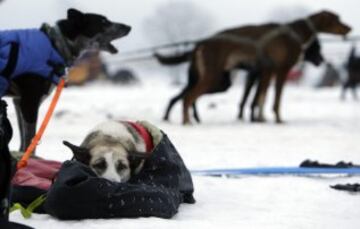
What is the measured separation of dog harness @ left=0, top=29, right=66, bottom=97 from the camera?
4656 millimetres

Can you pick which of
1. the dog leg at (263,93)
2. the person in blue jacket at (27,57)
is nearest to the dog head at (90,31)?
the person in blue jacket at (27,57)

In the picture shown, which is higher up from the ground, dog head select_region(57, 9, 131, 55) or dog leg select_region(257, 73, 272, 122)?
dog head select_region(57, 9, 131, 55)

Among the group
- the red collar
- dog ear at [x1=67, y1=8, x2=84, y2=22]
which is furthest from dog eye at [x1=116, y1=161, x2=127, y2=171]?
dog ear at [x1=67, y1=8, x2=84, y2=22]

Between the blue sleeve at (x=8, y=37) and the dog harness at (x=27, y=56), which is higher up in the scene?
the blue sleeve at (x=8, y=37)

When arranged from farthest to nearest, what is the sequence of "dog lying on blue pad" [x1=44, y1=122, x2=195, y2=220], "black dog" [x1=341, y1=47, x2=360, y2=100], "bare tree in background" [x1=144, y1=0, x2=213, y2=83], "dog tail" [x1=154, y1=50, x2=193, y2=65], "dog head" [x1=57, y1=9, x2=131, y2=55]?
"bare tree in background" [x1=144, y1=0, x2=213, y2=83] → "black dog" [x1=341, y1=47, x2=360, y2=100] → "dog tail" [x1=154, y1=50, x2=193, y2=65] → "dog head" [x1=57, y1=9, x2=131, y2=55] → "dog lying on blue pad" [x1=44, y1=122, x2=195, y2=220]

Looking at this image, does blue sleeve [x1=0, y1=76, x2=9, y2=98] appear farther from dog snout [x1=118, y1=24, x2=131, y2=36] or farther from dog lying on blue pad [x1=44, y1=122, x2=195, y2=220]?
dog lying on blue pad [x1=44, y1=122, x2=195, y2=220]

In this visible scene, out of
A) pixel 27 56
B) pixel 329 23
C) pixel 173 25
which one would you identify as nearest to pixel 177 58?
pixel 329 23

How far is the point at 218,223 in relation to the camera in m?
2.64

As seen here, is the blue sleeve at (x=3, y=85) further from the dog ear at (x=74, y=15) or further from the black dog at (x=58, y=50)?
the dog ear at (x=74, y=15)

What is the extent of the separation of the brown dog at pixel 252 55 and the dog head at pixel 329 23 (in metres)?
0.12

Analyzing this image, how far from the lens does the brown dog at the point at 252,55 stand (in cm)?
924

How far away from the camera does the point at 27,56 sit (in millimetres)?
Result: 4762

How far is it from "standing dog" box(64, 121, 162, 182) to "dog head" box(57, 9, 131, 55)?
1.95 metres

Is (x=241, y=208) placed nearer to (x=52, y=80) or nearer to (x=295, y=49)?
(x=52, y=80)
